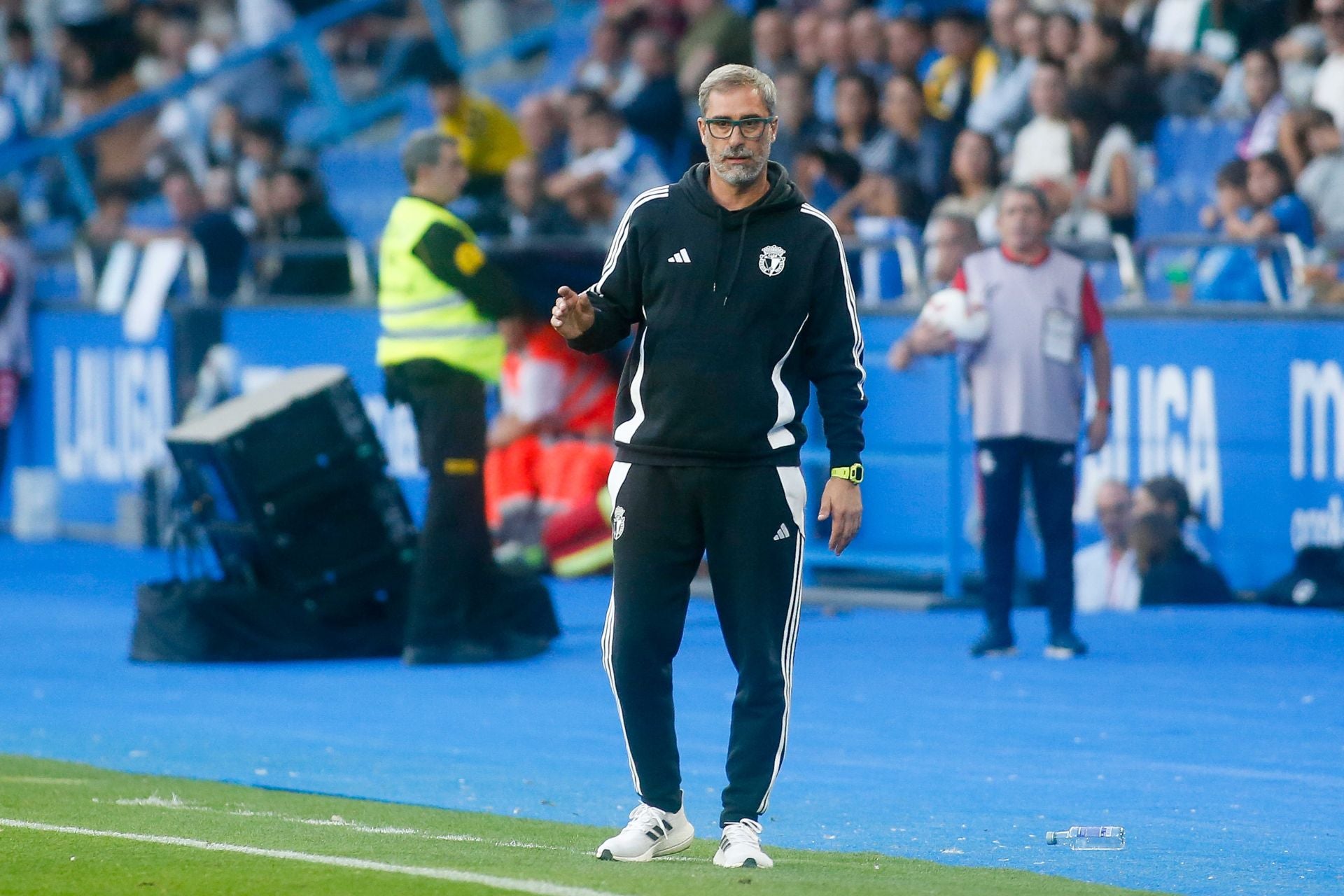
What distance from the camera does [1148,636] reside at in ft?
40.0

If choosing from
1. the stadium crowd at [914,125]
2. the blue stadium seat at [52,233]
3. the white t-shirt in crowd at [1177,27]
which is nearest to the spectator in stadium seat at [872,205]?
the stadium crowd at [914,125]

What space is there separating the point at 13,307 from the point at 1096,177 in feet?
30.2

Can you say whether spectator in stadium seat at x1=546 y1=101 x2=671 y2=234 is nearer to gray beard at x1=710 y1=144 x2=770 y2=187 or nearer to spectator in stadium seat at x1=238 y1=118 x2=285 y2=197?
spectator in stadium seat at x1=238 y1=118 x2=285 y2=197

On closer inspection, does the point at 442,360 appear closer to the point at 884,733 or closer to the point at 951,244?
the point at 884,733

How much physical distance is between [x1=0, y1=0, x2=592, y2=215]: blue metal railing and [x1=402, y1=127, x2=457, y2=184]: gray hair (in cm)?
1137

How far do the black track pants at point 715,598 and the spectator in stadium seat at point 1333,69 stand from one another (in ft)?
29.3

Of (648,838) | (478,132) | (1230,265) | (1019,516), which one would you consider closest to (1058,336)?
(1019,516)

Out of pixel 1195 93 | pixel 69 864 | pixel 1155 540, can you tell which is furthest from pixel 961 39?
pixel 69 864

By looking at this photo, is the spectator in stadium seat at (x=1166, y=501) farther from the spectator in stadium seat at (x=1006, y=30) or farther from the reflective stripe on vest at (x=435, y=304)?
the reflective stripe on vest at (x=435, y=304)

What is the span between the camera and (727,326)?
6.05 metres

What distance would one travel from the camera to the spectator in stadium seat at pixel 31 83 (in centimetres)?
2495

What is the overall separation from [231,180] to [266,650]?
364 inches

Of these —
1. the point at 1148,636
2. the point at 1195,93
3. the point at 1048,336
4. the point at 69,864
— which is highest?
the point at 1195,93

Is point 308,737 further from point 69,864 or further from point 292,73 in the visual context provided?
point 292,73
